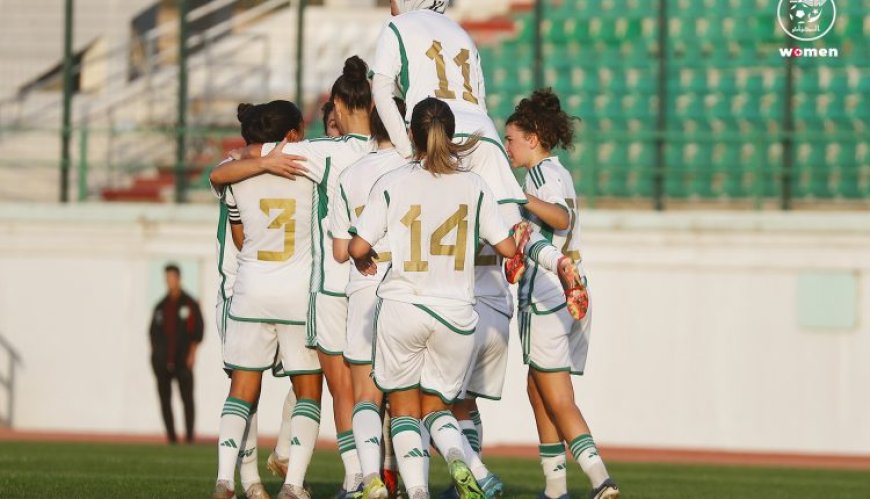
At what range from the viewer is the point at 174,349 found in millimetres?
18422

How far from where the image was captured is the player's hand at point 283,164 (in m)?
8.60

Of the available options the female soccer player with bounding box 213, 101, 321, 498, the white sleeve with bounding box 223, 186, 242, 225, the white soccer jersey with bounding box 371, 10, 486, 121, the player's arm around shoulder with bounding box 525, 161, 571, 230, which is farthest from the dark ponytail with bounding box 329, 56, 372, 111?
the player's arm around shoulder with bounding box 525, 161, 571, 230

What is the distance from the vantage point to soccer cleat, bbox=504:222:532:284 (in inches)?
321

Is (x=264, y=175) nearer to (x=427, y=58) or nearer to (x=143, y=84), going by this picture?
(x=427, y=58)

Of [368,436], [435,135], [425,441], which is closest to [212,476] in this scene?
[425,441]

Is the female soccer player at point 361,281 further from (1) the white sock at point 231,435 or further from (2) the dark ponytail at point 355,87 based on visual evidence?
(1) the white sock at point 231,435

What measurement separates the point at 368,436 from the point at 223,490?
0.91 meters

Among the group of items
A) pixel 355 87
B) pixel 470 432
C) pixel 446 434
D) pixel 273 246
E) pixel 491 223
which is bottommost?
pixel 470 432

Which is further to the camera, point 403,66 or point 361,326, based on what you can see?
point 403,66

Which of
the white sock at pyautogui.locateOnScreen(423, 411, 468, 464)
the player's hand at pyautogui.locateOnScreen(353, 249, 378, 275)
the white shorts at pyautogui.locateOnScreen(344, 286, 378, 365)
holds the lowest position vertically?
the white sock at pyautogui.locateOnScreen(423, 411, 468, 464)

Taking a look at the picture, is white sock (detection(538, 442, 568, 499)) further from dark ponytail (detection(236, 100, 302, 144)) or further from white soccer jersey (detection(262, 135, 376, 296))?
dark ponytail (detection(236, 100, 302, 144))

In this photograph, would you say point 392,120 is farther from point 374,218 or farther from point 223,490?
point 223,490

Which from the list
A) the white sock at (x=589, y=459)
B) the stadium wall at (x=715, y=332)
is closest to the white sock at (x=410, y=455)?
the white sock at (x=589, y=459)

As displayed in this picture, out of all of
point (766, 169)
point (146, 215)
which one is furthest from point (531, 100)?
point (146, 215)
